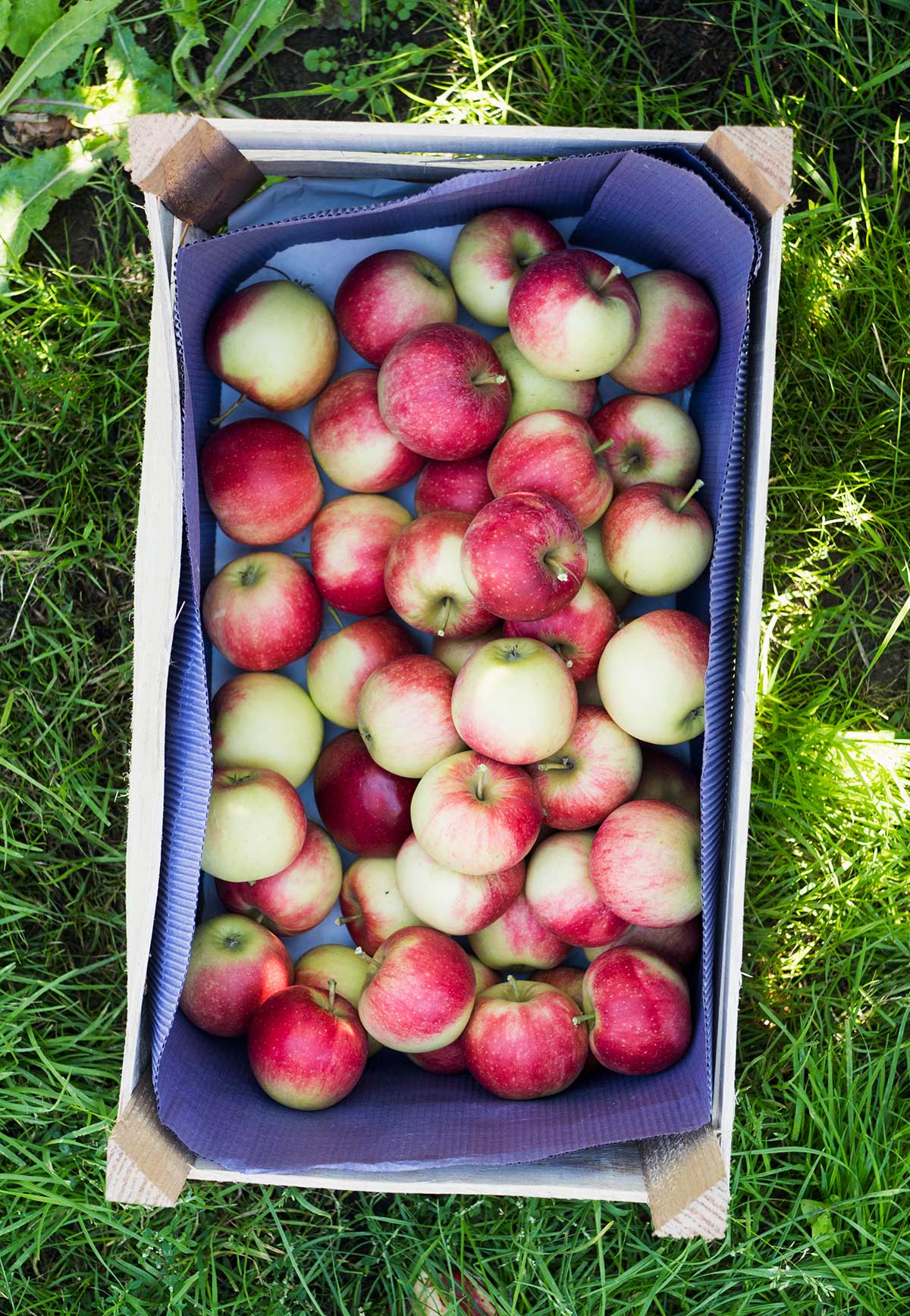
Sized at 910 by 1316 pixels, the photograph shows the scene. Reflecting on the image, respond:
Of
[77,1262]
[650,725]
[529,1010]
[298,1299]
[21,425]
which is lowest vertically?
[298,1299]

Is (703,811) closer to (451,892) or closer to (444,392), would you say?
(451,892)

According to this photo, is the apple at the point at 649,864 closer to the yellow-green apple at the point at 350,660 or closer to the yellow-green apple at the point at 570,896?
the yellow-green apple at the point at 570,896

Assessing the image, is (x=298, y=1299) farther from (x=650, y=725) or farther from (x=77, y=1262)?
(x=650, y=725)

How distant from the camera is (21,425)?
8.64 feet

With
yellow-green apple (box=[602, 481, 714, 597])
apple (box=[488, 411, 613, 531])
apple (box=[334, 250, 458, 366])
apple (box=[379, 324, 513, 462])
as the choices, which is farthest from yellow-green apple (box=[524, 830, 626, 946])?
apple (box=[334, 250, 458, 366])

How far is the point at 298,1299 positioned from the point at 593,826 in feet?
4.07

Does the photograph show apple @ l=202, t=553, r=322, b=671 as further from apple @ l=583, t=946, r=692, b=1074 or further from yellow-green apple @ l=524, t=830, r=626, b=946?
apple @ l=583, t=946, r=692, b=1074

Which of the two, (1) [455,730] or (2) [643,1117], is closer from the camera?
(2) [643,1117]

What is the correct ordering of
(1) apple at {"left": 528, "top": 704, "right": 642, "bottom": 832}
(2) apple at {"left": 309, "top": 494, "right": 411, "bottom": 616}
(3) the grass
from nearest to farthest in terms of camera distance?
(1) apple at {"left": 528, "top": 704, "right": 642, "bottom": 832} < (2) apple at {"left": 309, "top": 494, "right": 411, "bottom": 616} < (3) the grass

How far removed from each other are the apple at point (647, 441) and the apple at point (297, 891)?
0.92 meters

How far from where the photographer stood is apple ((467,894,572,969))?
2164 millimetres

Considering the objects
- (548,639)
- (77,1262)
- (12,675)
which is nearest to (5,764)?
(12,675)

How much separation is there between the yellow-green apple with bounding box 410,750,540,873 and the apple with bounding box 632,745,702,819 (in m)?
0.25

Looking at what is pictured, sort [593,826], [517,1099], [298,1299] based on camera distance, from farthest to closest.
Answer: [298,1299]
[593,826]
[517,1099]
